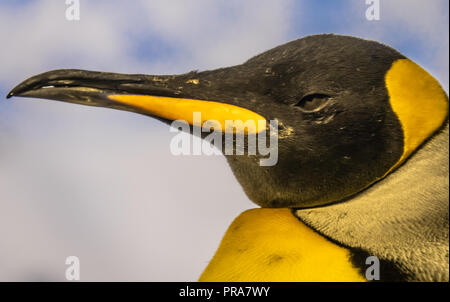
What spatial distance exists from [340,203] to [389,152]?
0.20 m

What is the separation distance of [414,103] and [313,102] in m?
0.27

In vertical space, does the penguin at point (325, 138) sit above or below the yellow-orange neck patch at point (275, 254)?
above

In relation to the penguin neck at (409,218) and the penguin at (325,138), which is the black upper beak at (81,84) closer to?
the penguin at (325,138)

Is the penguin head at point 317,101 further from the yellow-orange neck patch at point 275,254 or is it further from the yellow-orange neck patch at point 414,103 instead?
the yellow-orange neck patch at point 275,254

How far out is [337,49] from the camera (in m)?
1.45

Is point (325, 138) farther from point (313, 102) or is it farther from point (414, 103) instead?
point (414, 103)

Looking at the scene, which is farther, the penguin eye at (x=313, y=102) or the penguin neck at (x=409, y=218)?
the penguin eye at (x=313, y=102)

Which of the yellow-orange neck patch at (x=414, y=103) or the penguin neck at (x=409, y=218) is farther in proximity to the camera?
the yellow-orange neck patch at (x=414, y=103)

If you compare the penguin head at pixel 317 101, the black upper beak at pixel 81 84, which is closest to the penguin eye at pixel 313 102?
the penguin head at pixel 317 101

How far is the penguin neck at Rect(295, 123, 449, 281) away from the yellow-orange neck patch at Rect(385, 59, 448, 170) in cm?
3

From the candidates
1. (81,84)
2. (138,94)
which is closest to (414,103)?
(138,94)

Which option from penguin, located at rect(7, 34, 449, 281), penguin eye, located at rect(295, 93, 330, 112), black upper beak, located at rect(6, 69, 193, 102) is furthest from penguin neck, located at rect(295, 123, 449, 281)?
black upper beak, located at rect(6, 69, 193, 102)

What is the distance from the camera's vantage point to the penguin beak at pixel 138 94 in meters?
1.38

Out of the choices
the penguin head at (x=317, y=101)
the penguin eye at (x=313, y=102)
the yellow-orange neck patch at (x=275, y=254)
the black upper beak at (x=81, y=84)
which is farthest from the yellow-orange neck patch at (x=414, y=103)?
the black upper beak at (x=81, y=84)
